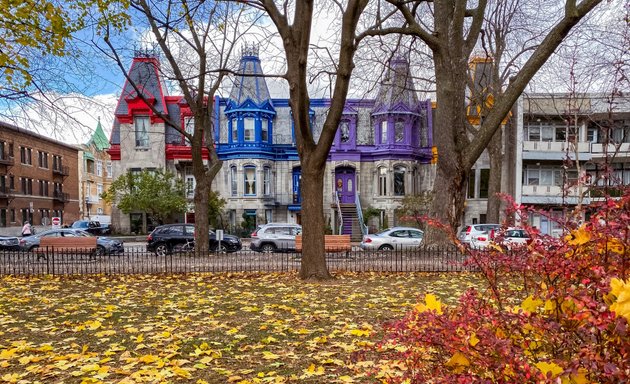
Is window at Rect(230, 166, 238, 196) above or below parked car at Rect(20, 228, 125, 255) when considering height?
above

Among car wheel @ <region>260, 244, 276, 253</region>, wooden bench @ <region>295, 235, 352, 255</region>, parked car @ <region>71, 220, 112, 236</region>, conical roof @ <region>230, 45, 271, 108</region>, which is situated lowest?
parked car @ <region>71, 220, 112, 236</region>

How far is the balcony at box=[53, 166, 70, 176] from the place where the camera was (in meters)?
56.3

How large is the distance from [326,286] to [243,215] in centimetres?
2391

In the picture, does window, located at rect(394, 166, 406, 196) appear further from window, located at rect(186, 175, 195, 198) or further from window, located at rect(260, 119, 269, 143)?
window, located at rect(186, 175, 195, 198)

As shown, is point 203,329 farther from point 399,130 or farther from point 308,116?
point 399,130

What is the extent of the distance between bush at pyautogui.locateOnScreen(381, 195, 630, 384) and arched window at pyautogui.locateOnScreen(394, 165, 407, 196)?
1276 inches

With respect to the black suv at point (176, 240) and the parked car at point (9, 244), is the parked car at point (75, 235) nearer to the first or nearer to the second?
the parked car at point (9, 244)

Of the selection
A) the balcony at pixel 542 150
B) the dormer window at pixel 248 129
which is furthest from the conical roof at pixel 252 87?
the balcony at pixel 542 150

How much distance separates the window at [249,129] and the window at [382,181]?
1073cm

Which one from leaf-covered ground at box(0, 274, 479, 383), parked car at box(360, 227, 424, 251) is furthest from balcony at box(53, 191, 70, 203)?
leaf-covered ground at box(0, 274, 479, 383)

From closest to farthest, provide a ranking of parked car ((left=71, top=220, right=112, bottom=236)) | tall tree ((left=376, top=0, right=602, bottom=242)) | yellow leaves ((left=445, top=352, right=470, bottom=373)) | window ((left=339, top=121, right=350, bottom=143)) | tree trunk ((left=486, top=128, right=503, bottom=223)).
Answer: yellow leaves ((left=445, top=352, right=470, bottom=373)) → tall tree ((left=376, top=0, right=602, bottom=242)) → tree trunk ((left=486, top=128, right=503, bottom=223)) → window ((left=339, top=121, right=350, bottom=143)) → parked car ((left=71, top=220, right=112, bottom=236))

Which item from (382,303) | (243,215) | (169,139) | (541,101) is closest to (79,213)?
(169,139)

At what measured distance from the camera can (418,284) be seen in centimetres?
1114

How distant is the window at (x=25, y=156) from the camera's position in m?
49.5
